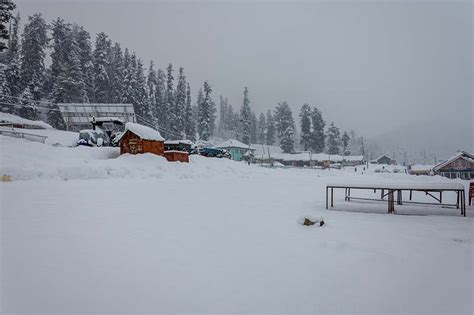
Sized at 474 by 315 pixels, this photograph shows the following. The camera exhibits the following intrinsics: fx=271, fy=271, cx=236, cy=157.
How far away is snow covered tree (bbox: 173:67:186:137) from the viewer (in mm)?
67188

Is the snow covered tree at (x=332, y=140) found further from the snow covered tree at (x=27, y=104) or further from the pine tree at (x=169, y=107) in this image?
the snow covered tree at (x=27, y=104)

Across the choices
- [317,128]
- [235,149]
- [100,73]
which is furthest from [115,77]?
[317,128]

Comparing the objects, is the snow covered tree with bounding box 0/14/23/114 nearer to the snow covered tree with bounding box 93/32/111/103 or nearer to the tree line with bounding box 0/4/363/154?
the tree line with bounding box 0/4/363/154

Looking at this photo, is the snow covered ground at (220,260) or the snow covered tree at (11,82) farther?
the snow covered tree at (11,82)

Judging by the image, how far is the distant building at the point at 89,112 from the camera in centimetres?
→ 4103

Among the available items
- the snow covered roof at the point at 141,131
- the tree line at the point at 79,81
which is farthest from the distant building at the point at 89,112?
the snow covered roof at the point at 141,131

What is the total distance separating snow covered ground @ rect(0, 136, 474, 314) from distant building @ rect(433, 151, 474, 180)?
175 ft

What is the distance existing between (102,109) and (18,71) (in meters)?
18.6

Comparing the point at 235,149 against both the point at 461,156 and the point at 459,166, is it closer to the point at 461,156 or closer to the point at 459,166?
the point at 459,166

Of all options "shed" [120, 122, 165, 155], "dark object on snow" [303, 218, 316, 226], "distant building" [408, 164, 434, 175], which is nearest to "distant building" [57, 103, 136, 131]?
"shed" [120, 122, 165, 155]

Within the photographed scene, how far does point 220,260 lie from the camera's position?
4.80 meters

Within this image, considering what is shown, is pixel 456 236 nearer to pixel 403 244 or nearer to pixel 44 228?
pixel 403 244

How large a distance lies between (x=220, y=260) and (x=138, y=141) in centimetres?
2048

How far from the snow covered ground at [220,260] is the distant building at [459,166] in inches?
2105
